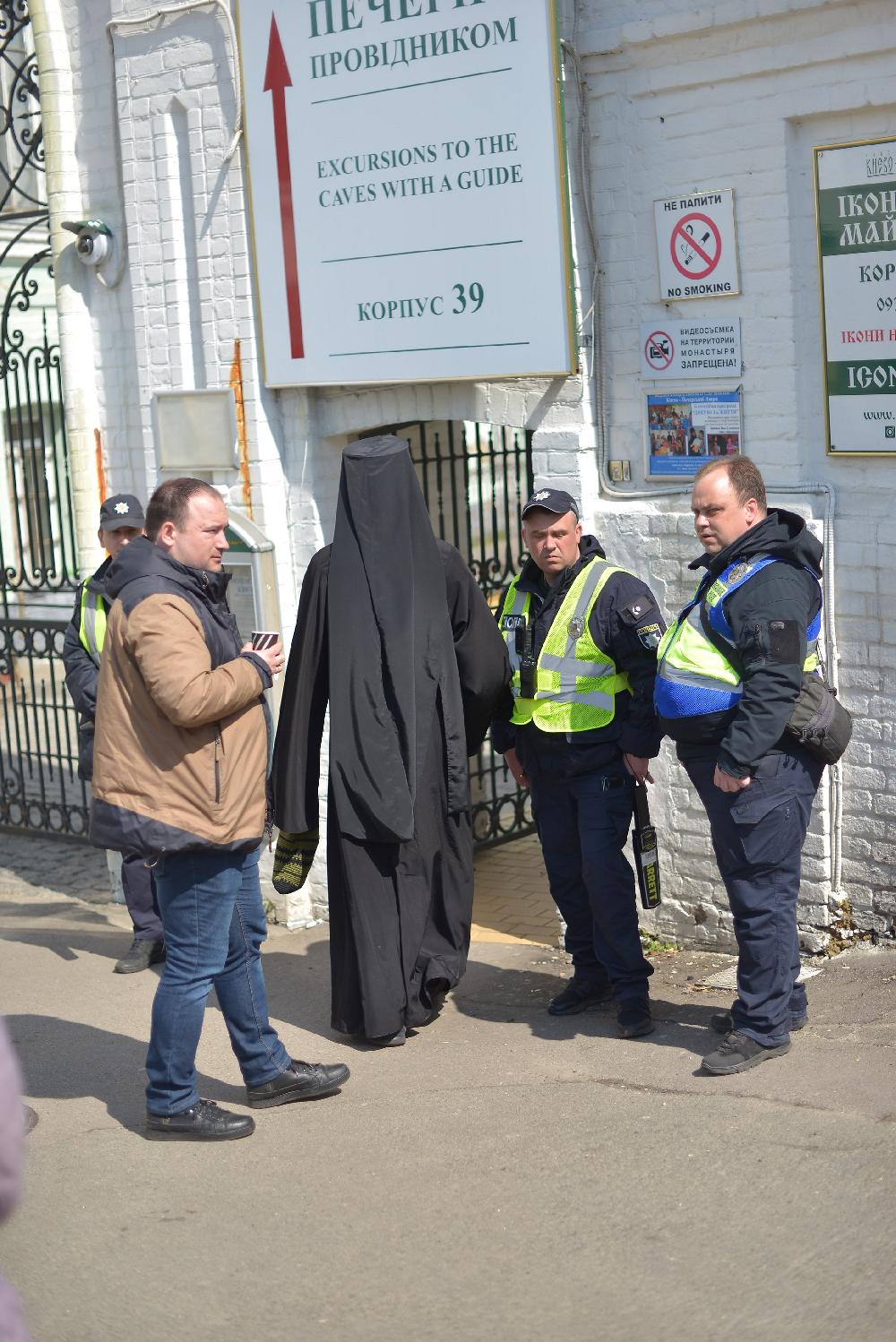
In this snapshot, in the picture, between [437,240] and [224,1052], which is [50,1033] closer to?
[224,1052]

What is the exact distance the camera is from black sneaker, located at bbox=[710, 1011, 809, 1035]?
209 inches

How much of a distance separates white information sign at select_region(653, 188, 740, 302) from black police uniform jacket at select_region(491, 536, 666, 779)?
3.88ft

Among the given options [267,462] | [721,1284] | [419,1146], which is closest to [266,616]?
[267,462]

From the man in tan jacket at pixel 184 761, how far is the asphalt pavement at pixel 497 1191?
438 mm

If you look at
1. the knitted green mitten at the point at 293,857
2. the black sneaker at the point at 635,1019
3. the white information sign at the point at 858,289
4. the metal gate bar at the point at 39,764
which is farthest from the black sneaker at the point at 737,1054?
the metal gate bar at the point at 39,764

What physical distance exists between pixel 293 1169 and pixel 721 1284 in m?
1.42

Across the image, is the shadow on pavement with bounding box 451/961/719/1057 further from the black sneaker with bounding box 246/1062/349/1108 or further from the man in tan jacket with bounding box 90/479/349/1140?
the man in tan jacket with bounding box 90/479/349/1140

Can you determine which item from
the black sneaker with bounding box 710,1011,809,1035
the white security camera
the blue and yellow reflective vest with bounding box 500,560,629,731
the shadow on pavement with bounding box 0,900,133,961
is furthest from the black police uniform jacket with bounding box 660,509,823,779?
the white security camera

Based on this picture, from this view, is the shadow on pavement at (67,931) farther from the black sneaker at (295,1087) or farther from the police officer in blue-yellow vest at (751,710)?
the police officer in blue-yellow vest at (751,710)

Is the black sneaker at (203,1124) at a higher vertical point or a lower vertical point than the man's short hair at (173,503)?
lower

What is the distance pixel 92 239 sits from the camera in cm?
820

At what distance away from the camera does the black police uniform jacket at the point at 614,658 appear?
5.38 m

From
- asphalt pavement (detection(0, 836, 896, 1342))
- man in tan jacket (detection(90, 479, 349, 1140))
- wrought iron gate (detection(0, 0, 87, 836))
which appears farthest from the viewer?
wrought iron gate (detection(0, 0, 87, 836))

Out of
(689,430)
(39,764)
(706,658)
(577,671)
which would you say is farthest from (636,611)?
(39,764)
